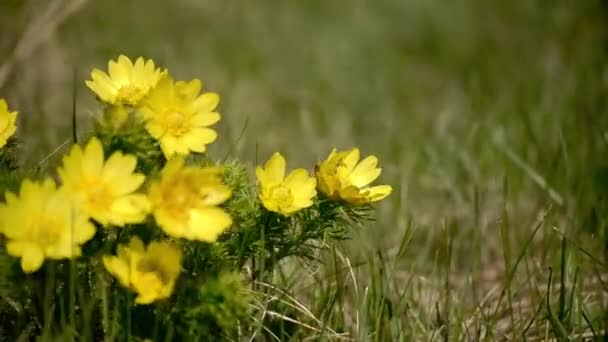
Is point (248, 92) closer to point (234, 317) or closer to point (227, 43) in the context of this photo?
point (227, 43)

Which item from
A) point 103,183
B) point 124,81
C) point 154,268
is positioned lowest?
point 154,268

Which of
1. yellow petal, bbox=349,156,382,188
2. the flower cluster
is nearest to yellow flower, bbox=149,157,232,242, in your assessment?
the flower cluster

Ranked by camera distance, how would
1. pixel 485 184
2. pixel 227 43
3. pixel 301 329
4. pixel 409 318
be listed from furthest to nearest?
pixel 227 43 < pixel 485 184 < pixel 409 318 < pixel 301 329

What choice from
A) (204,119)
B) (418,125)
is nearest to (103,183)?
(204,119)

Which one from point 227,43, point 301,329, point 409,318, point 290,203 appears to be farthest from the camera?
point 227,43

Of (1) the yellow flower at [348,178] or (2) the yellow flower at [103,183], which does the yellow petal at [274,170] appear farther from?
A: (2) the yellow flower at [103,183]

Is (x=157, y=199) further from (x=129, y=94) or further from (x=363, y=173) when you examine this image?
(x=363, y=173)

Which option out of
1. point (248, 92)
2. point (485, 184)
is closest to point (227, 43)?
point (248, 92)
